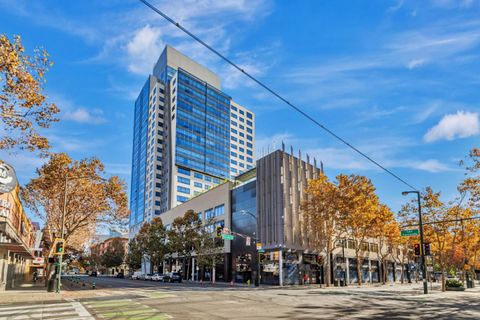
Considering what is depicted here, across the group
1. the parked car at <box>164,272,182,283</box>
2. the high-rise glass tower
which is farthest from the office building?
the high-rise glass tower

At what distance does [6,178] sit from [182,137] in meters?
99.7

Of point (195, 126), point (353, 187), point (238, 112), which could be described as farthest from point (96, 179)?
point (238, 112)

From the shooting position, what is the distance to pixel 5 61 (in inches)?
522

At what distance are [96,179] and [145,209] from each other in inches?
3658

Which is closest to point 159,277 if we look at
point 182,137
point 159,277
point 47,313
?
point 159,277

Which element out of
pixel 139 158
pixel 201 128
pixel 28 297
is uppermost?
pixel 201 128

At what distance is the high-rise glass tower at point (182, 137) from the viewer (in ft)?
387

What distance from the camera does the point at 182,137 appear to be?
117375 millimetres

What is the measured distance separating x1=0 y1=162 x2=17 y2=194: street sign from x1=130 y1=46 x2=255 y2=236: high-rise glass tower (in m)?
95.4

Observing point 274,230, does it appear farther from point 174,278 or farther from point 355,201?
point 174,278

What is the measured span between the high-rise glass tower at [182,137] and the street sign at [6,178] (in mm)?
95391

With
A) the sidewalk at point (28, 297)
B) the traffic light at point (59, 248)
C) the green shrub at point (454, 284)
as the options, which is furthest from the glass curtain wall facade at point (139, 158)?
the green shrub at point (454, 284)

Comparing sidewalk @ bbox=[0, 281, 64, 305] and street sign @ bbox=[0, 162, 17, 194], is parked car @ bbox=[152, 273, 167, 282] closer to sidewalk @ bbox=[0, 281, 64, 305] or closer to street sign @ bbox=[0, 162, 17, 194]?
sidewalk @ bbox=[0, 281, 64, 305]

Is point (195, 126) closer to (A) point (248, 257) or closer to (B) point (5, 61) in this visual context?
(A) point (248, 257)
